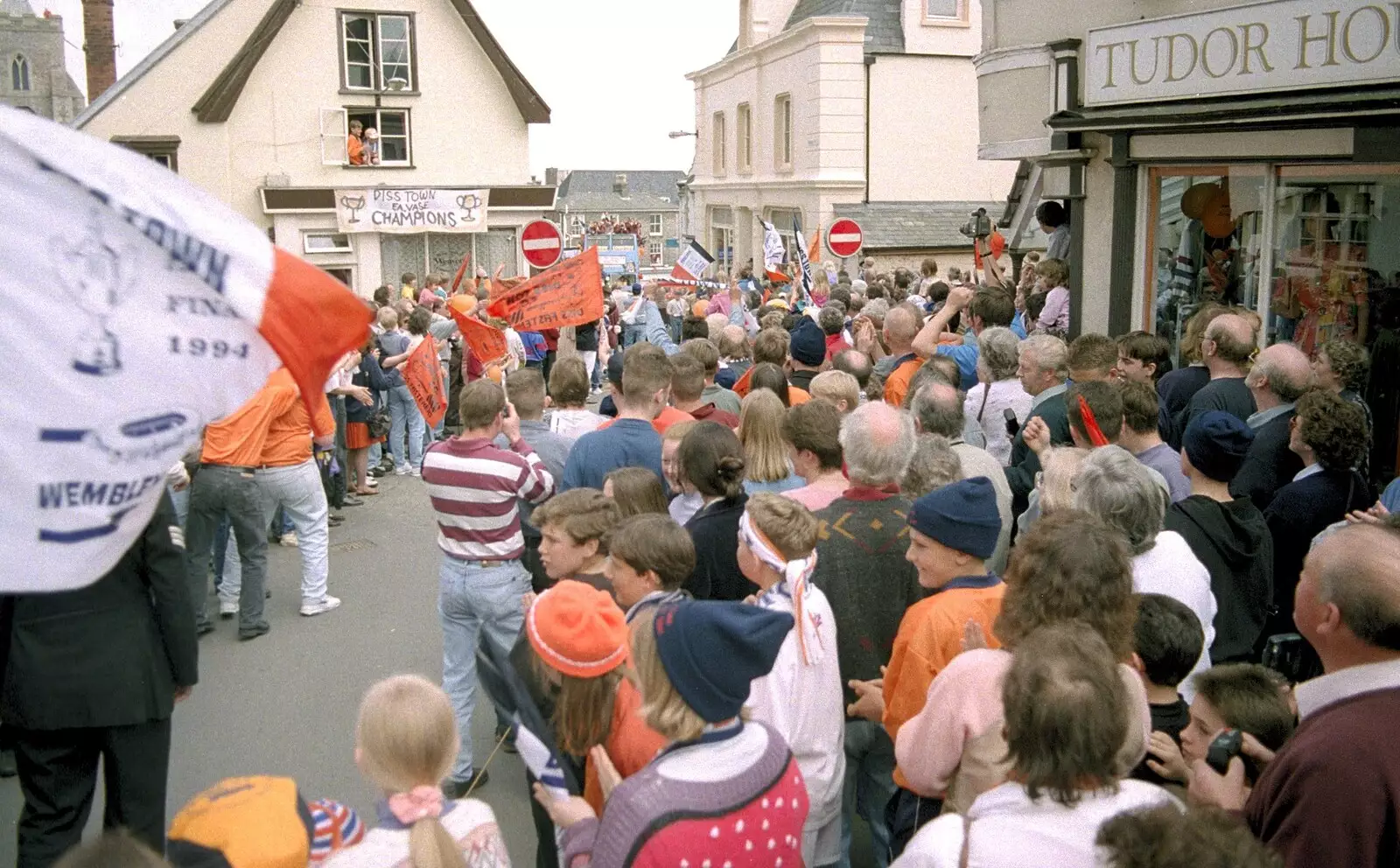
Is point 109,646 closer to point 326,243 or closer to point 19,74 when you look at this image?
point 326,243

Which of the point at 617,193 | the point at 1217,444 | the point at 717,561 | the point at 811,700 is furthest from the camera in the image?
the point at 617,193

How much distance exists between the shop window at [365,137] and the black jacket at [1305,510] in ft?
85.9

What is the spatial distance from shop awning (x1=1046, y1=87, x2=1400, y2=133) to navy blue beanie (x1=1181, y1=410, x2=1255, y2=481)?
167 inches

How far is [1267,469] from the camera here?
222 inches

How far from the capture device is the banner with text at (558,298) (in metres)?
9.77

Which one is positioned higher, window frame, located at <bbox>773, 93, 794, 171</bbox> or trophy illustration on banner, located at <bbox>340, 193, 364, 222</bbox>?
window frame, located at <bbox>773, 93, 794, 171</bbox>

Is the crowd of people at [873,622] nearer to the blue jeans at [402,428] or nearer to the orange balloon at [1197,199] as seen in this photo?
the orange balloon at [1197,199]

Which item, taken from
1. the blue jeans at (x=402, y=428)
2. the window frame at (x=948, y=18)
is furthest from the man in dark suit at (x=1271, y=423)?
the window frame at (x=948, y=18)

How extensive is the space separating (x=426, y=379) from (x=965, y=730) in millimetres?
8529

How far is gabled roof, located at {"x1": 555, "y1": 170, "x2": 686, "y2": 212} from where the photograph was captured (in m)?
100

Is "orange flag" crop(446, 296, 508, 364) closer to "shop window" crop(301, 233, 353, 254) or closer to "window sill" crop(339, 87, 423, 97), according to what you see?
"shop window" crop(301, 233, 353, 254)

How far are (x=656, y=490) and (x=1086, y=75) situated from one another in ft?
23.4

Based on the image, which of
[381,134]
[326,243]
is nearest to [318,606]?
[326,243]

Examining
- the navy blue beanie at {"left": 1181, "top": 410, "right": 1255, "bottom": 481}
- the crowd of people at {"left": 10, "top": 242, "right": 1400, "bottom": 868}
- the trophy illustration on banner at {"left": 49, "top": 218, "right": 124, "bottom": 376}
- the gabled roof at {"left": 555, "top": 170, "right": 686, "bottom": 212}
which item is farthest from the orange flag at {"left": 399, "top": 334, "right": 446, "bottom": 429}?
the gabled roof at {"left": 555, "top": 170, "right": 686, "bottom": 212}
